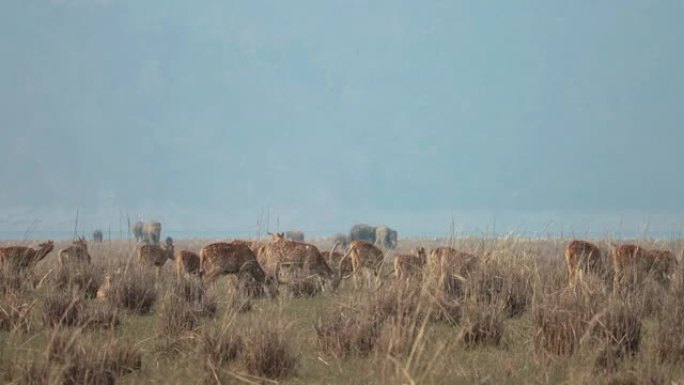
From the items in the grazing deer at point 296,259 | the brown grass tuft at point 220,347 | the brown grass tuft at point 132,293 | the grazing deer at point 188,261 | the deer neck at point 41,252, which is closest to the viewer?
the brown grass tuft at point 220,347

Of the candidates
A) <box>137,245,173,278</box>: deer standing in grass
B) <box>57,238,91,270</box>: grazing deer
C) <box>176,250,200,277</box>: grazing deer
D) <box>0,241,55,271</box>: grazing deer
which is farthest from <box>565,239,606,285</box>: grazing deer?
<box>0,241,55,271</box>: grazing deer

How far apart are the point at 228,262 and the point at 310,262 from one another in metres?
1.80

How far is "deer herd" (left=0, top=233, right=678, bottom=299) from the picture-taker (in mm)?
13766

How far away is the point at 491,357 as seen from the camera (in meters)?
9.11

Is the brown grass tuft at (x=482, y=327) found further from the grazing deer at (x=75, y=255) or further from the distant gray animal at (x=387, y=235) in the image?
the distant gray animal at (x=387, y=235)

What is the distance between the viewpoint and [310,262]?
1562 cm

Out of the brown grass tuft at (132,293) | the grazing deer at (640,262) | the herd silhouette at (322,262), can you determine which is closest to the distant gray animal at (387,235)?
the herd silhouette at (322,262)

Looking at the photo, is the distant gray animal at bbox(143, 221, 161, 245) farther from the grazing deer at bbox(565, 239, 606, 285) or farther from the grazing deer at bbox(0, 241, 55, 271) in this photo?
the grazing deer at bbox(565, 239, 606, 285)

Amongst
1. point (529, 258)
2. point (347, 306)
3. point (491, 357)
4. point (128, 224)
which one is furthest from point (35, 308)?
point (529, 258)

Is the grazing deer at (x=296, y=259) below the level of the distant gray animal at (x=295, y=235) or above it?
below

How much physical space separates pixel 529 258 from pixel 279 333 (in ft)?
25.8

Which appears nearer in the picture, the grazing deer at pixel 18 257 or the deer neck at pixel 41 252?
the grazing deer at pixel 18 257

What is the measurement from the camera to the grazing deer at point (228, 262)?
14422 mm

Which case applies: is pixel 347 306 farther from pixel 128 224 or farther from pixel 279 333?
pixel 128 224
